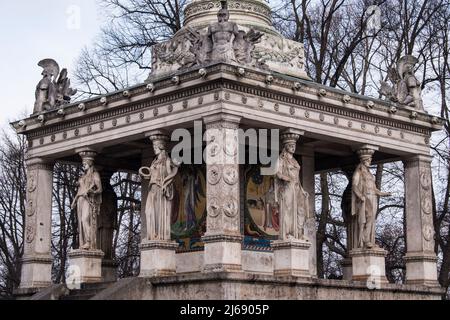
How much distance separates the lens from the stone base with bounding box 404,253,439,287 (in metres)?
22.6

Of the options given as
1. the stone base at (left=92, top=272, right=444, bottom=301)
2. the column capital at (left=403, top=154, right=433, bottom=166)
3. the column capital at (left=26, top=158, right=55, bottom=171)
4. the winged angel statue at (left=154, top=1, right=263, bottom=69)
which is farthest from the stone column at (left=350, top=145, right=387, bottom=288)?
the column capital at (left=26, top=158, right=55, bottom=171)

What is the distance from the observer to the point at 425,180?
23125 millimetres

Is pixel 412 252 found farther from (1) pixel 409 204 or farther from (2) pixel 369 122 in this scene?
(2) pixel 369 122

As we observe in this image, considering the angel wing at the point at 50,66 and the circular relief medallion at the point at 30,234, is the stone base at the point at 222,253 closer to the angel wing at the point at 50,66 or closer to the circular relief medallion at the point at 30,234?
the circular relief medallion at the point at 30,234

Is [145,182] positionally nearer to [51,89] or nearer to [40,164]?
[40,164]

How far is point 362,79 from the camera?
3362cm

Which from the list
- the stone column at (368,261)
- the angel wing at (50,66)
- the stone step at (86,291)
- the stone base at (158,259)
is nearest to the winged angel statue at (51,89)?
the angel wing at (50,66)

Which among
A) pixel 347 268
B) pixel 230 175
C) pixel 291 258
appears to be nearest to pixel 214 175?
pixel 230 175
